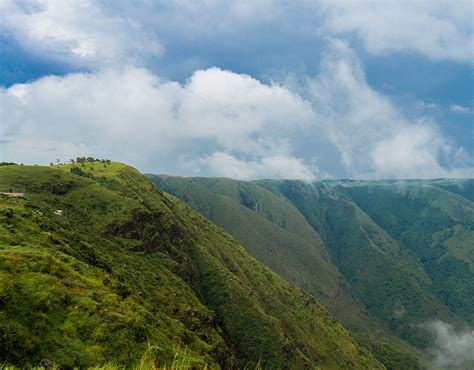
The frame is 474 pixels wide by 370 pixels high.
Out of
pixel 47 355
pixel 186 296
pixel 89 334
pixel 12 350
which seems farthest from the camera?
pixel 186 296

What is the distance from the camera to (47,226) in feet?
245

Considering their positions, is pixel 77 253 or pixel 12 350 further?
pixel 77 253

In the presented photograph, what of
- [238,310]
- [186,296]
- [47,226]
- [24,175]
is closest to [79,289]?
[47,226]

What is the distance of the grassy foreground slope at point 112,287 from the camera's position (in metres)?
34.1

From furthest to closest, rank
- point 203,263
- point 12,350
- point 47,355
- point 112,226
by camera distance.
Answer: point 203,263 < point 112,226 < point 47,355 < point 12,350

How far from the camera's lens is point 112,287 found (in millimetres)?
58531

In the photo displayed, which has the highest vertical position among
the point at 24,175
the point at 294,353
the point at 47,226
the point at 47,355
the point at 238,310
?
the point at 24,175

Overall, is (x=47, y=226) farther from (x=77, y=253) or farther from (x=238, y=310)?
(x=238, y=310)

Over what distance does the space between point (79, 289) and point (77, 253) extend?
29676mm

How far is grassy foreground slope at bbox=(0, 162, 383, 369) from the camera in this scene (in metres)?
34.1

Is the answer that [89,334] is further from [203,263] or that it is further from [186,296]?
Result: [203,263]

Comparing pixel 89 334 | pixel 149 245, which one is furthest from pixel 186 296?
pixel 89 334

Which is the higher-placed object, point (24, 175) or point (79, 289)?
point (24, 175)

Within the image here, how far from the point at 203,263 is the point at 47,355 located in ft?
526
